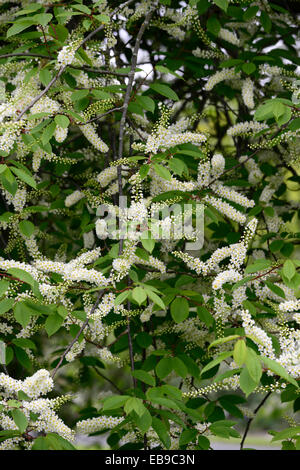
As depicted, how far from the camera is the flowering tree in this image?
6.93ft

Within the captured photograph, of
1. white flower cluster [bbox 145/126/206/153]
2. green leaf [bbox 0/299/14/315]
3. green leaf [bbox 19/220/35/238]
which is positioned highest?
white flower cluster [bbox 145/126/206/153]

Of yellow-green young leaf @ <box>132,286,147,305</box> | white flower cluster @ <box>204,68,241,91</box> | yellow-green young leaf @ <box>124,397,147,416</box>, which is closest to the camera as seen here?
yellow-green young leaf @ <box>132,286,147,305</box>

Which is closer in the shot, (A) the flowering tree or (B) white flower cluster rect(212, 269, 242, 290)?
(A) the flowering tree

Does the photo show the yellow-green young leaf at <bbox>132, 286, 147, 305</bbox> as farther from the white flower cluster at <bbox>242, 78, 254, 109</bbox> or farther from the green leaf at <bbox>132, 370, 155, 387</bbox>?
the white flower cluster at <bbox>242, 78, 254, 109</bbox>

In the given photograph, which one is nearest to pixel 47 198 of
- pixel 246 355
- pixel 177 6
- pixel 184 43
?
pixel 184 43

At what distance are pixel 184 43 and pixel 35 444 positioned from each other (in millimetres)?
2569

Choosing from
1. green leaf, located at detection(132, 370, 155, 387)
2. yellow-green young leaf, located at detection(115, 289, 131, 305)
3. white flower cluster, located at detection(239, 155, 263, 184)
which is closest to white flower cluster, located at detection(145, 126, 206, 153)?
yellow-green young leaf, located at detection(115, 289, 131, 305)

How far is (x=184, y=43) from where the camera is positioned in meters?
3.65

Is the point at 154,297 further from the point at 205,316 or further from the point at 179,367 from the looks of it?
the point at 179,367

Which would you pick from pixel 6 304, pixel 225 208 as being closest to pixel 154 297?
pixel 6 304

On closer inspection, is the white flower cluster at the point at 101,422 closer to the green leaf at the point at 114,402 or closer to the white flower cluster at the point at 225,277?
the green leaf at the point at 114,402

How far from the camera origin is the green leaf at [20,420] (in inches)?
75.9

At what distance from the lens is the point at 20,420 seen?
1.95 meters
